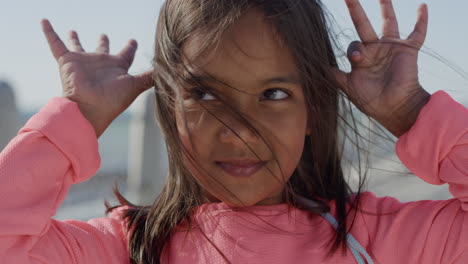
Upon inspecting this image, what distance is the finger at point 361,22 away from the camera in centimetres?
173

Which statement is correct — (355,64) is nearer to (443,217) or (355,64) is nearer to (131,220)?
(443,217)

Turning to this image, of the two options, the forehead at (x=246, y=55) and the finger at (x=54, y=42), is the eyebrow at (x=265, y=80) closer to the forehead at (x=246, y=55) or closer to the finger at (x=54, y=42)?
the forehead at (x=246, y=55)

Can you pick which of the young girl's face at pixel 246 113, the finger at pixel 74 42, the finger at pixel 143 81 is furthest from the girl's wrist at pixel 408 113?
the finger at pixel 74 42

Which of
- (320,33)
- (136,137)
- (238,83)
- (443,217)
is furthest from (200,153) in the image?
(136,137)

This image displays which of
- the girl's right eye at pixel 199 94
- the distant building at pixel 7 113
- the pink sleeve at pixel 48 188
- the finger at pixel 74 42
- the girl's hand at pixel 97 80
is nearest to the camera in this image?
the pink sleeve at pixel 48 188

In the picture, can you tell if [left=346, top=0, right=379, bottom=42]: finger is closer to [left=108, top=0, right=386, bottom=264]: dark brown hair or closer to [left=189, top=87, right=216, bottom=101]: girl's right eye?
[left=108, top=0, right=386, bottom=264]: dark brown hair

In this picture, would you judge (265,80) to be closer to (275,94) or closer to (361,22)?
(275,94)

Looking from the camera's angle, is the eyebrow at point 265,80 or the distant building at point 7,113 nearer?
the eyebrow at point 265,80

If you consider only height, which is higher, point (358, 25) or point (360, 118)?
point (358, 25)

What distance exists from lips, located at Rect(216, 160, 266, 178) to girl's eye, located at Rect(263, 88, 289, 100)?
172mm

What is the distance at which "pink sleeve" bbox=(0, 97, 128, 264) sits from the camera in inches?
60.2

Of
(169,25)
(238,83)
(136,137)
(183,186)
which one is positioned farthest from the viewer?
(136,137)

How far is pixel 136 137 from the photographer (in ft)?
12.7

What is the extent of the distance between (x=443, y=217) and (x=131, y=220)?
34.4 inches
